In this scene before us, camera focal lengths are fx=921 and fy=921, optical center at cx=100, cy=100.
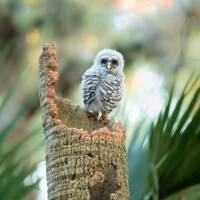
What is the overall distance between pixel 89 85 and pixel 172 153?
502mm

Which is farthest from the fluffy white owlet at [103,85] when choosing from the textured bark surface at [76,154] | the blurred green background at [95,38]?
the blurred green background at [95,38]

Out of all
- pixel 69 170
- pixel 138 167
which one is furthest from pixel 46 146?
pixel 138 167

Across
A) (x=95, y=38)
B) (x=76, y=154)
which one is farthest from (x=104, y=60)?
(x=95, y=38)

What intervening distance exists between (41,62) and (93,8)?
7.26 metres

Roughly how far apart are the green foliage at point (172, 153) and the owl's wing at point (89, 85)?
1.34 ft

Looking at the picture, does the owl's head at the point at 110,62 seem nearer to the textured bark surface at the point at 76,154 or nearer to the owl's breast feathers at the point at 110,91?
the owl's breast feathers at the point at 110,91

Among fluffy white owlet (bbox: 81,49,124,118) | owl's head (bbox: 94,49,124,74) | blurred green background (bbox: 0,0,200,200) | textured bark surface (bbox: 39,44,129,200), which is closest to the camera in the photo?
textured bark surface (bbox: 39,44,129,200)

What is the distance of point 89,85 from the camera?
255 centimetres

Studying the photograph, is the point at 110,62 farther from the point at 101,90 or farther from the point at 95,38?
the point at 95,38

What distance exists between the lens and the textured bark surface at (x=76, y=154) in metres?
2.20

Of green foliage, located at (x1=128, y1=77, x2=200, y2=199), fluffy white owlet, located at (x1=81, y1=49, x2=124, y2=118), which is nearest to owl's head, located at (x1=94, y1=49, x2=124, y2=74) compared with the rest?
fluffy white owlet, located at (x1=81, y1=49, x2=124, y2=118)

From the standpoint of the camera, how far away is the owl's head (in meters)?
2.64

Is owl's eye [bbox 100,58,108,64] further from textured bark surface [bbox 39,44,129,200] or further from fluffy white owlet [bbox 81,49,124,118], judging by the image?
textured bark surface [bbox 39,44,129,200]

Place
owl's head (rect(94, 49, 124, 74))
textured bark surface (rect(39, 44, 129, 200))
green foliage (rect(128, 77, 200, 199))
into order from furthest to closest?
green foliage (rect(128, 77, 200, 199)) < owl's head (rect(94, 49, 124, 74)) < textured bark surface (rect(39, 44, 129, 200))
